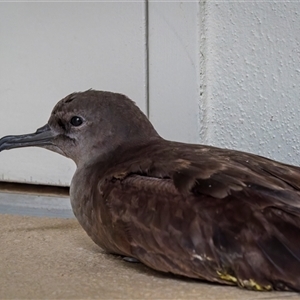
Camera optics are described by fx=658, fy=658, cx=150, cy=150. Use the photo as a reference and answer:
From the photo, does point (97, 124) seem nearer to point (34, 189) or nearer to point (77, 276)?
point (77, 276)

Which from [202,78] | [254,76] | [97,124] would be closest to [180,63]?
[202,78]

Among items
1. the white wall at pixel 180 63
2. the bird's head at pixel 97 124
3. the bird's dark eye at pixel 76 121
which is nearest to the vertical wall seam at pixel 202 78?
the white wall at pixel 180 63

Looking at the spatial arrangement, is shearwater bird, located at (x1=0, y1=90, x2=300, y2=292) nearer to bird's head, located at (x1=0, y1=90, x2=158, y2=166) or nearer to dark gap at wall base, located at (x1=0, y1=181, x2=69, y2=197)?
bird's head, located at (x1=0, y1=90, x2=158, y2=166)

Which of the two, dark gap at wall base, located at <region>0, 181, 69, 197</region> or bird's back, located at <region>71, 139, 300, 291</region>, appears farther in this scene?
dark gap at wall base, located at <region>0, 181, 69, 197</region>

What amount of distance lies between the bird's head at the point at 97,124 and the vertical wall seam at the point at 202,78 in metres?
0.34

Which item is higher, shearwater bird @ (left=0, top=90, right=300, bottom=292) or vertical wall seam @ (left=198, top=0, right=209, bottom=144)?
vertical wall seam @ (left=198, top=0, right=209, bottom=144)

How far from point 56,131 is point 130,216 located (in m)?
0.45

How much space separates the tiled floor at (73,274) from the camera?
120 centimetres

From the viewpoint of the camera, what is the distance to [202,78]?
1921 mm

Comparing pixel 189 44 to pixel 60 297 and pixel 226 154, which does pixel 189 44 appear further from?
pixel 60 297

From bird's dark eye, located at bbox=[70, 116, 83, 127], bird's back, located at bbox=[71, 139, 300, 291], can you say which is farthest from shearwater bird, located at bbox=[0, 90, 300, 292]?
bird's dark eye, located at bbox=[70, 116, 83, 127]

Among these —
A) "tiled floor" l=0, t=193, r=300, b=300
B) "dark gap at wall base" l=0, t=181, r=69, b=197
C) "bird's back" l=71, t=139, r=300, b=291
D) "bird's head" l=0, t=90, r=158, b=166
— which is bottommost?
"dark gap at wall base" l=0, t=181, r=69, b=197

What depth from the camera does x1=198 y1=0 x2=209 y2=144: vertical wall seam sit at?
190 cm

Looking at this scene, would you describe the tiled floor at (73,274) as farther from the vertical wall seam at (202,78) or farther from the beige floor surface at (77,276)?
the vertical wall seam at (202,78)
